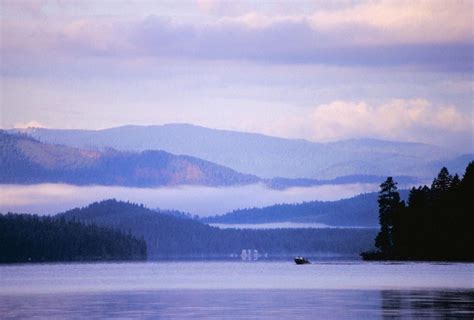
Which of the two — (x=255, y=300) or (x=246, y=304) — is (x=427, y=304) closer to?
(x=246, y=304)

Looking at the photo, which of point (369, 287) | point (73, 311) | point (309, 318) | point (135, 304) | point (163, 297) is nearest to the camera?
point (309, 318)

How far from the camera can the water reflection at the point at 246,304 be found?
92.4m

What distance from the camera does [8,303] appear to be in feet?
360

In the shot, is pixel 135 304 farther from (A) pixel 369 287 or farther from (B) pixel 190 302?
(A) pixel 369 287

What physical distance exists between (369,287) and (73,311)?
4602 cm

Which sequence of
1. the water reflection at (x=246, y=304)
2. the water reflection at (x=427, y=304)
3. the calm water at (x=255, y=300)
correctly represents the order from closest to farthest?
the water reflection at (x=427, y=304), the water reflection at (x=246, y=304), the calm water at (x=255, y=300)

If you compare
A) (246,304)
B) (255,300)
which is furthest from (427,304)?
(255,300)

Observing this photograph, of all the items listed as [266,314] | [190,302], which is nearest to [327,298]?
[190,302]

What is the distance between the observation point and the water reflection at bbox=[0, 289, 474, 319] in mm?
92438

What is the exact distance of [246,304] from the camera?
106 metres

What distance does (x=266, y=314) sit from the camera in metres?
92.7

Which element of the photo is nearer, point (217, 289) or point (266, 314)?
point (266, 314)

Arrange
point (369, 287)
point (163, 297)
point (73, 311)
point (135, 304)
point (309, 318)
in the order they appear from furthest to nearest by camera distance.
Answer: point (369, 287)
point (163, 297)
point (135, 304)
point (73, 311)
point (309, 318)

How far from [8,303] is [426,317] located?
37.8 meters
